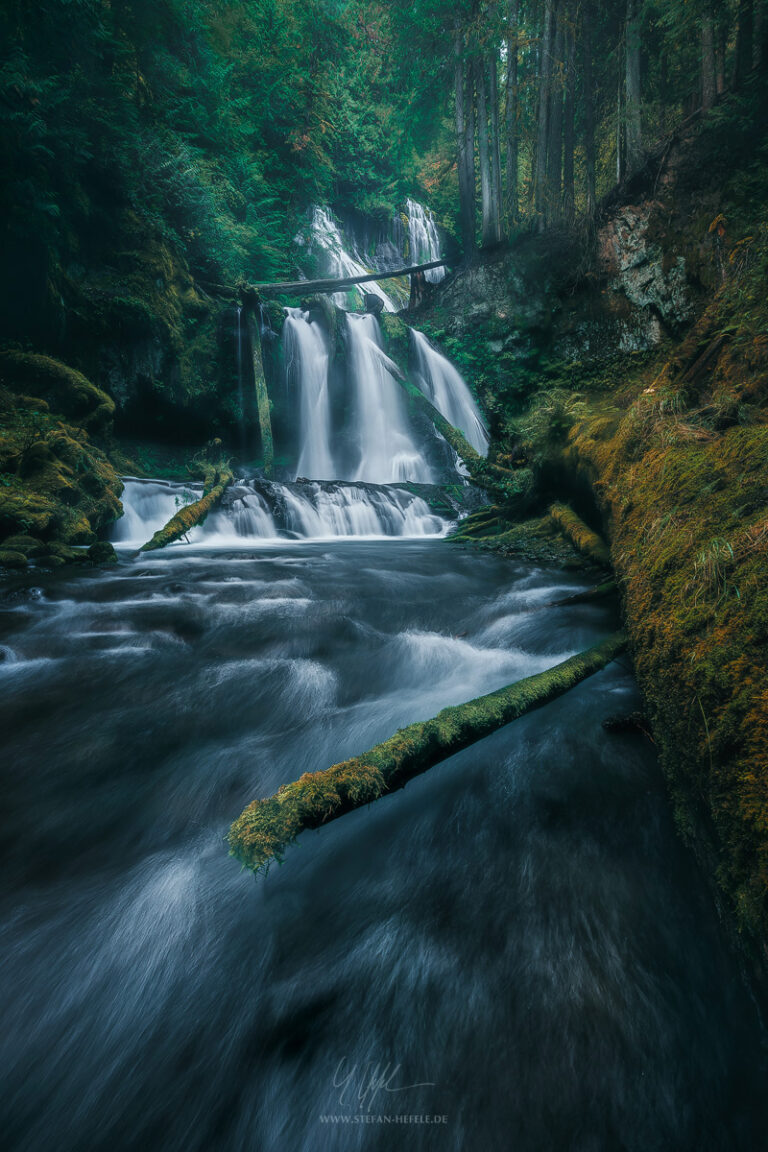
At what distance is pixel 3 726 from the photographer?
9.74 feet

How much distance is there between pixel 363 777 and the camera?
1398 millimetres

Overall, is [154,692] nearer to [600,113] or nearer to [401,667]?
[401,667]

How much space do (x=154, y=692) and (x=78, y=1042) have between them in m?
2.16

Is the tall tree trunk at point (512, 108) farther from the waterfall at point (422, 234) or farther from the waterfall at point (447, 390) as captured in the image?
the waterfall at point (422, 234)

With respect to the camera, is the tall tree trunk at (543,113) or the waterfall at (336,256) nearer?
the tall tree trunk at (543,113)

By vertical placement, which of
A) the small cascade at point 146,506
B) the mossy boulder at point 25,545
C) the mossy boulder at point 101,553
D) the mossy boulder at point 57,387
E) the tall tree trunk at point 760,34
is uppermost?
the tall tree trunk at point 760,34

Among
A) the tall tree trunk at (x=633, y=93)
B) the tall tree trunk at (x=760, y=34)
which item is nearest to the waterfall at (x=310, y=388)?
the tall tree trunk at (x=633, y=93)

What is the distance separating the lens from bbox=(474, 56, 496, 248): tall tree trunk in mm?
16156

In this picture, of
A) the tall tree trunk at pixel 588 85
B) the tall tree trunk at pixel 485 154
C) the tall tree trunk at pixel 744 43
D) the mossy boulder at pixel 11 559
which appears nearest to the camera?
the mossy boulder at pixel 11 559

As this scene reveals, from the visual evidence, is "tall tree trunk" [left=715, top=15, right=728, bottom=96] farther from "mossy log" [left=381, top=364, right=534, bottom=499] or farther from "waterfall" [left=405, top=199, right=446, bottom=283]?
"waterfall" [left=405, top=199, right=446, bottom=283]

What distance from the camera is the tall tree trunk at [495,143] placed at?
619 inches

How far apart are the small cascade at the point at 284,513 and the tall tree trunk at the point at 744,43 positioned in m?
12.0

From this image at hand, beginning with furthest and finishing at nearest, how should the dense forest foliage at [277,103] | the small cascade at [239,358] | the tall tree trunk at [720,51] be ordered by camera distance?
the small cascade at [239,358] → the tall tree trunk at [720,51] → the dense forest foliage at [277,103]
